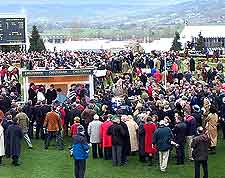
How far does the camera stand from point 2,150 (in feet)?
59.8

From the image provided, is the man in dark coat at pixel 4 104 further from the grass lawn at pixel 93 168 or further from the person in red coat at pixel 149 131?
the person in red coat at pixel 149 131

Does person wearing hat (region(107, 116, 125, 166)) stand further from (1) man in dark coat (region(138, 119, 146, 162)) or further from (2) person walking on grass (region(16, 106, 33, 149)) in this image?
(2) person walking on grass (region(16, 106, 33, 149))

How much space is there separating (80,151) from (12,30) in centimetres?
3816

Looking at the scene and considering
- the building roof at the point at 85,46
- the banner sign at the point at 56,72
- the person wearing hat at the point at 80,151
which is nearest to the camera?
the person wearing hat at the point at 80,151

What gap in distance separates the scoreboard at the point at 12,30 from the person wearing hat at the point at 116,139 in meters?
35.9

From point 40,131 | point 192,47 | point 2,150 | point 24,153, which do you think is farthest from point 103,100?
point 192,47

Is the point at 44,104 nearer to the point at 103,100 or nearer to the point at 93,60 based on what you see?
the point at 103,100

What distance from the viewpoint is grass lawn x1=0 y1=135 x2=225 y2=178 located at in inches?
677

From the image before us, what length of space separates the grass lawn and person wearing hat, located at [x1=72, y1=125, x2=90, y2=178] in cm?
94

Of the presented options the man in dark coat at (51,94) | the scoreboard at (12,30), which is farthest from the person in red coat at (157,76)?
the scoreboard at (12,30)

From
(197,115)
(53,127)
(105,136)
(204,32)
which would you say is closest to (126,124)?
(105,136)

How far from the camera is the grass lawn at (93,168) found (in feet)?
56.4

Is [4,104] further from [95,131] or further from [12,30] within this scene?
[12,30]

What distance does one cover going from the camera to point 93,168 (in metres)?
18.0
